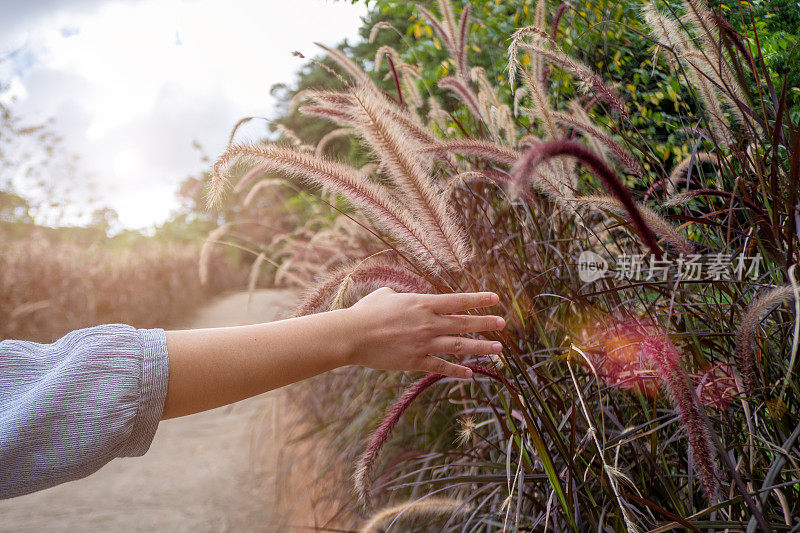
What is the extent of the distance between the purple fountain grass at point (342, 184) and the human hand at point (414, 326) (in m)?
0.14

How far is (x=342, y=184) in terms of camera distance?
0.96 meters

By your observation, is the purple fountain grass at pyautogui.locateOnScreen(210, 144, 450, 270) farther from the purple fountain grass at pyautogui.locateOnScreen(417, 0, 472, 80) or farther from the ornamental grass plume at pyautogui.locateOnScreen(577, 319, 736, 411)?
the purple fountain grass at pyautogui.locateOnScreen(417, 0, 472, 80)

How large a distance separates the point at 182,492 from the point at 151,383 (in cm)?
249

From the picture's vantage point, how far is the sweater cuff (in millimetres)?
777

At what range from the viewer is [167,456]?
342 centimetres

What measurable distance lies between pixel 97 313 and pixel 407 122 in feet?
19.2

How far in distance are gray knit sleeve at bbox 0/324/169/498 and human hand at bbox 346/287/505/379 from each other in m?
0.31

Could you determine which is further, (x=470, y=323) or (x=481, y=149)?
(x=481, y=149)

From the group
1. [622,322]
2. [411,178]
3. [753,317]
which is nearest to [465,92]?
[411,178]

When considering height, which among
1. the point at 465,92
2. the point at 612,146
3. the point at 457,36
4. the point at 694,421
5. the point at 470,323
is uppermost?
the point at 457,36

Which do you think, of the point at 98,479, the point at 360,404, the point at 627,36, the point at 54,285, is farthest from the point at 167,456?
the point at 627,36

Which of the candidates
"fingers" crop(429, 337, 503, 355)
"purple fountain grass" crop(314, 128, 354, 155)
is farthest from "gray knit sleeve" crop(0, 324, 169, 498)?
"purple fountain grass" crop(314, 128, 354, 155)

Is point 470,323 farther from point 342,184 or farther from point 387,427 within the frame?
point 342,184

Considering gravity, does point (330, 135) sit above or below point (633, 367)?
above
